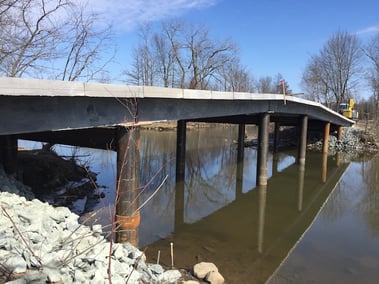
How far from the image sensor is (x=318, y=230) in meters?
10.5

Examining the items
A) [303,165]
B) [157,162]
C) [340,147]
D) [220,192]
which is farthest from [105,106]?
[340,147]

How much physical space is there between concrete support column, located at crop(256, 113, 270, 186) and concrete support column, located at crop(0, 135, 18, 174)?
10181mm

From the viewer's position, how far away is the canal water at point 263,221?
773 cm

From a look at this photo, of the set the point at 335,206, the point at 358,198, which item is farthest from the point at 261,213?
the point at 358,198

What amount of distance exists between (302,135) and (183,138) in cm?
938

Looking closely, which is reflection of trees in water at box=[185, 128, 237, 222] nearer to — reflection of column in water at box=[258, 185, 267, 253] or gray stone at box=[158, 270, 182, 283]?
reflection of column in water at box=[258, 185, 267, 253]

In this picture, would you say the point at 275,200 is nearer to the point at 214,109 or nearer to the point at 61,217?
the point at 214,109

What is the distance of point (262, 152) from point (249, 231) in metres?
6.79

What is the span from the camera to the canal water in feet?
25.4

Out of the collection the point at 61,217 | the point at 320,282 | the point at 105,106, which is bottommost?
the point at 320,282

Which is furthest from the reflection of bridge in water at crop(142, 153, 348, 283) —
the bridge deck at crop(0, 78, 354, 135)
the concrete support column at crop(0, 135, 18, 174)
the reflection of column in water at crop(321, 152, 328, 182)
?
the concrete support column at crop(0, 135, 18, 174)

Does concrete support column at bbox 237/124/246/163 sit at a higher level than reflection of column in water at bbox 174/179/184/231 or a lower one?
higher

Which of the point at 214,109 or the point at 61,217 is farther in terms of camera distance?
the point at 214,109

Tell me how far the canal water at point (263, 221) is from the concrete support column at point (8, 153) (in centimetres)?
265
